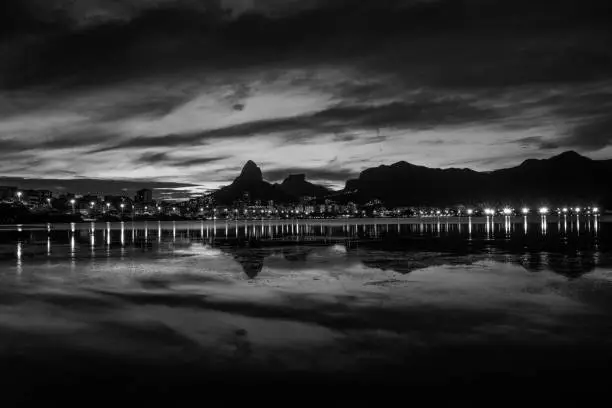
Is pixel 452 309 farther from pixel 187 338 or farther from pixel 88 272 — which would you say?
pixel 88 272

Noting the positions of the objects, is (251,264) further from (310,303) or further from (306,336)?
(306,336)

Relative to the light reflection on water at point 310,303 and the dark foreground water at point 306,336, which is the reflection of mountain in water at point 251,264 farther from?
the dark foreground water at point 306,336

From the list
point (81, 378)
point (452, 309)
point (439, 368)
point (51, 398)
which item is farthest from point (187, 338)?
point (452, 309)

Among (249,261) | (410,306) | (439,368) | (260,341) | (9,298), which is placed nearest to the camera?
(439,368)

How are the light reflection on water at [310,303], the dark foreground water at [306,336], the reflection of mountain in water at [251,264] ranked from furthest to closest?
the reflection of mountain in water at [251,264]
the light reflection on water at [310,303]
the dark foreground water at [306,336]

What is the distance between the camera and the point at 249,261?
26.6 metres

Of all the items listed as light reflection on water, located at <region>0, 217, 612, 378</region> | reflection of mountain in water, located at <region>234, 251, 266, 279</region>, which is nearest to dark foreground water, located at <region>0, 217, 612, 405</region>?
light reflection on water, located at <region>0, 217, 612, 378</region>

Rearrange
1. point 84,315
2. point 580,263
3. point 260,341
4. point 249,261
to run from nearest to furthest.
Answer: point 260,341 → point 84,315 → point 580,263 → point 249,261

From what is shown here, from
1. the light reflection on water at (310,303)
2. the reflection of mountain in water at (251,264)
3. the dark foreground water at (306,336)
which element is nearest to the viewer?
the dark foreground water at (306,336)

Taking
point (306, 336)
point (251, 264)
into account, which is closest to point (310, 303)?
point (306, 336)

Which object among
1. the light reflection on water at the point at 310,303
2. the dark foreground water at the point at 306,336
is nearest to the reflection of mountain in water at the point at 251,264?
the light reflection on water at the point at 310,303

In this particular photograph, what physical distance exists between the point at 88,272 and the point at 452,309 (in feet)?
52.5

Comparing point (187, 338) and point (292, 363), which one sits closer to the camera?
point (292, 363)

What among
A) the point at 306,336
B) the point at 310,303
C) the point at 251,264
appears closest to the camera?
the point at 306,336
